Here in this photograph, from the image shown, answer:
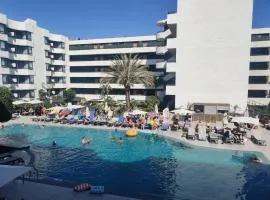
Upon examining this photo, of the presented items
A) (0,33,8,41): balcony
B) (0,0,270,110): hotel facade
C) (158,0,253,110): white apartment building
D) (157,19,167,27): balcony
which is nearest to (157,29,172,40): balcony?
Answer: (0,0,270,110): hotel facade

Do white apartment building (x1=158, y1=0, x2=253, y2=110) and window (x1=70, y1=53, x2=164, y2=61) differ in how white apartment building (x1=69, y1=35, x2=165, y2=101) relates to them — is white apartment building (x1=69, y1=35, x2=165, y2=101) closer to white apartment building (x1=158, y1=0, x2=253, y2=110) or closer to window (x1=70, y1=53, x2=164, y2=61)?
window (x1=70, y1=53, x2=164, y2=61)

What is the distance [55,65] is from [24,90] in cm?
1117

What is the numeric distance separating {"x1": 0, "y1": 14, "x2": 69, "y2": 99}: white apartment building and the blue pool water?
954 inches

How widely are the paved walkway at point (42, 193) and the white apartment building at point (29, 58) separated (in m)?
35.0

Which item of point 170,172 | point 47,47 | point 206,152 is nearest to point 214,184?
point 170,172

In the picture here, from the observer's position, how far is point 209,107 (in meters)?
39.2

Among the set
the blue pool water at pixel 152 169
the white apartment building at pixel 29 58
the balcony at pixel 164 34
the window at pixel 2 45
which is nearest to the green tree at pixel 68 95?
the white apartment building at pixel 29 58

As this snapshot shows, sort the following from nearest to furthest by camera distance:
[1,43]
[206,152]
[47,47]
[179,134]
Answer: [206,152] < [179,134] < [1,43] < [47,47]

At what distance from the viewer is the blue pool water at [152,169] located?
1545 cm

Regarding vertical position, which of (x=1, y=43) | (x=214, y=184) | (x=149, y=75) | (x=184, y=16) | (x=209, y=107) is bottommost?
(x=214, y=184)

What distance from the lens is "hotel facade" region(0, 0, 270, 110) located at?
38562 mm

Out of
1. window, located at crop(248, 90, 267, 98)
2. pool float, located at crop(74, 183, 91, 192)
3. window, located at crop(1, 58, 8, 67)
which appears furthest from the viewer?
window, located at crop(248, 90, 267, 98)

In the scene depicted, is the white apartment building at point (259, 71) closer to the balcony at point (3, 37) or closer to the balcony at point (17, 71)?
the balcony at point (17, 71)

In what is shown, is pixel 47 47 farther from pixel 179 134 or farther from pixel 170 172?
pixel 170 172
